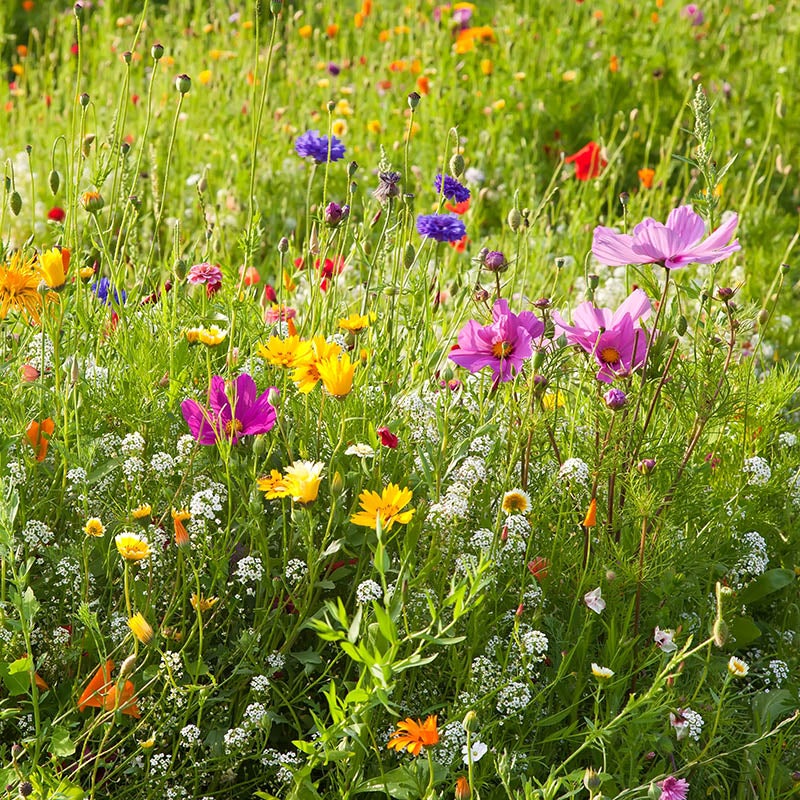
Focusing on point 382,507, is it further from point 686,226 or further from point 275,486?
point 686,226

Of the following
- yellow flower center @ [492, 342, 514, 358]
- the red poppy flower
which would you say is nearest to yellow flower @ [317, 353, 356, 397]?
yellow flower center @ [492, 342, 514, 358]

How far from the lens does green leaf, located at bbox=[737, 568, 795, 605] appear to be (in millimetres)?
1756

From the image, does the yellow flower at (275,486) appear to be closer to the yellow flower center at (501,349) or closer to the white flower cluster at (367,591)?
the white flower cluster at (367,591)

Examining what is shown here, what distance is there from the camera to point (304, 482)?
1.31 m

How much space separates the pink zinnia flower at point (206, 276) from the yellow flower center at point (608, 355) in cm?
70

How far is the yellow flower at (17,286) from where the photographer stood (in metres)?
1.60

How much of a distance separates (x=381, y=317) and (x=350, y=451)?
2.28 feet

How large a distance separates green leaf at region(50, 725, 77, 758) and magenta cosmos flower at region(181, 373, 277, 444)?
0.42 metres

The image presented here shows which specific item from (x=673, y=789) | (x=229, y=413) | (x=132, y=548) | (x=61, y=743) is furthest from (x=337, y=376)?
(x=673, y=789)

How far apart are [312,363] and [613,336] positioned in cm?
45

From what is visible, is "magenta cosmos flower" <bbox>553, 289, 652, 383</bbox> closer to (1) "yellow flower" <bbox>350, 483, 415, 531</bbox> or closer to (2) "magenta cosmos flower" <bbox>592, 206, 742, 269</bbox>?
(2) "magenta cosmos flower" <bbox>592, 206, 742, 269</bbox>

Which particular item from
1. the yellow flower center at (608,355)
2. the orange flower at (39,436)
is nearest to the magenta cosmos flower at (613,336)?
the yellow flower center at (608,355)

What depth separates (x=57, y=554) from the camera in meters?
1.51

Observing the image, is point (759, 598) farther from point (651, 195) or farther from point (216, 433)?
point (651, 195)
